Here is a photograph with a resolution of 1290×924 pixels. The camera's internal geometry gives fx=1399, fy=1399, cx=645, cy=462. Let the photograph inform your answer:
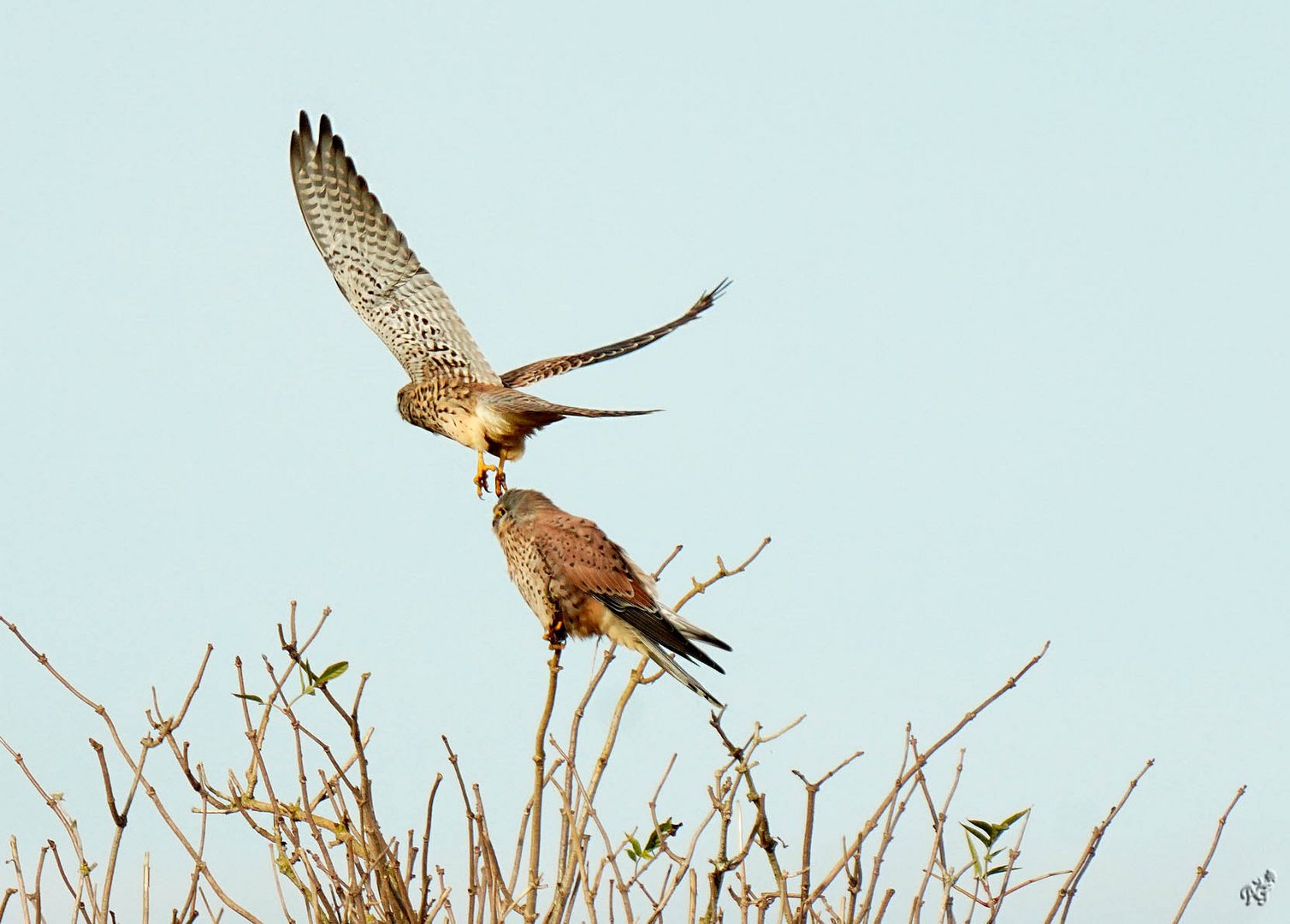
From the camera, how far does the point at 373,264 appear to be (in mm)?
5055

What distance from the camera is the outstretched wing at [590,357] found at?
405 centimetres

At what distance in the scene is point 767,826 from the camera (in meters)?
2.39

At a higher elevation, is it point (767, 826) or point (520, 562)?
point (520, 562)

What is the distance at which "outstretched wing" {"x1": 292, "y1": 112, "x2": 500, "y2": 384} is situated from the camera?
4820mm

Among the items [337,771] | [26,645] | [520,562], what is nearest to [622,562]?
[520,562]

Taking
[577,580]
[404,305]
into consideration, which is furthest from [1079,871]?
[404,305]

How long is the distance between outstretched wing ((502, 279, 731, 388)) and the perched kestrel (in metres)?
0.66

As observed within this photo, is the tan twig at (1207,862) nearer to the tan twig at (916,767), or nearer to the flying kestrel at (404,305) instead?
the tan twig at (916,767)

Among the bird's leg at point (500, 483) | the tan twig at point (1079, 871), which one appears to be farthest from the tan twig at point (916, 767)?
the bird's leg at point (500, 483)

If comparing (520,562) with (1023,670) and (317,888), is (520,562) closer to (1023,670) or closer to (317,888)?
(317,888)

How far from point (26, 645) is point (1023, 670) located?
1.89 metres

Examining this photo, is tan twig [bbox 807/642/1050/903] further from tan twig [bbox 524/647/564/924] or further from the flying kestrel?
the flying kestrel

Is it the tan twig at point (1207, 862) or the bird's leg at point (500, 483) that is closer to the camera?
the tan twig at point (1207, 862)

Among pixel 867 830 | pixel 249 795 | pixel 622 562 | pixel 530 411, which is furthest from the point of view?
pixel 530 411
